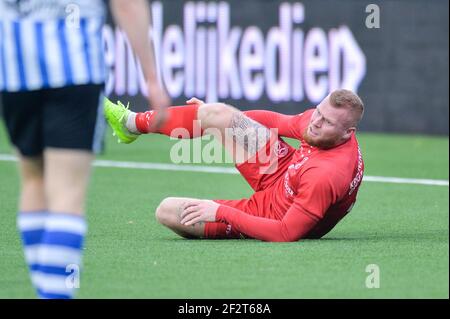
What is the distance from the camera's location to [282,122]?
8008 millimetres

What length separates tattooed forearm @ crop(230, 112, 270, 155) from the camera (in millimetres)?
7953

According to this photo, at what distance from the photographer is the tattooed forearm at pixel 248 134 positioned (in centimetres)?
795

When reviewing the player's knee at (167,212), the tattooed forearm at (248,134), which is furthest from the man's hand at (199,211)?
the tattooed forearm at (248,134)

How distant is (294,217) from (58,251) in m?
2.32

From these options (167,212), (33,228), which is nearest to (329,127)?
(167,212)

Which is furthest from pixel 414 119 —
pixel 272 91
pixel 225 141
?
pixel 225 141

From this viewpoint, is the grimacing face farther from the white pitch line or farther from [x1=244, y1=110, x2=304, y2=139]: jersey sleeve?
the white pitch line

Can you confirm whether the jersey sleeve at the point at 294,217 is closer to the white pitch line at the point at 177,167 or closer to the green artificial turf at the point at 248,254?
the green artificial turf at the point at 248,254

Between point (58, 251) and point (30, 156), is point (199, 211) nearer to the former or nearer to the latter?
point (30, 156)

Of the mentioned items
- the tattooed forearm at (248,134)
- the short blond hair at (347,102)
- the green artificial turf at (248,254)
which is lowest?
the green artificial turf at (248,254)

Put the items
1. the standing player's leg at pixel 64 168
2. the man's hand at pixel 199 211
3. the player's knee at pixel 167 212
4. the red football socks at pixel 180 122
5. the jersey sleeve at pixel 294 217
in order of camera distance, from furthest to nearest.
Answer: the red football socks at pixel 180 122 → the player's knee at pixel 167 212 → the man's hand at pixel 199 211 → the jersey sleeve at pixel 294 217 → the standing player's leg at pixel 64 168

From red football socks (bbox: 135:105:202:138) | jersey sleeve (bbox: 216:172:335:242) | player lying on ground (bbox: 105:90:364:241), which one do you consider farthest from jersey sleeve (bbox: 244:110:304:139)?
jersey sleeve (bbox: 216:172:335:242)

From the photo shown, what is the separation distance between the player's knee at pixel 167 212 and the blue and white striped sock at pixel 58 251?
250 cm

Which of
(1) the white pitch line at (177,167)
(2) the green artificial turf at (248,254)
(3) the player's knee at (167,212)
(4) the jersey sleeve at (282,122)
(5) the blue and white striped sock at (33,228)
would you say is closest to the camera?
(5) the blue and white striped sock at (33,228)
